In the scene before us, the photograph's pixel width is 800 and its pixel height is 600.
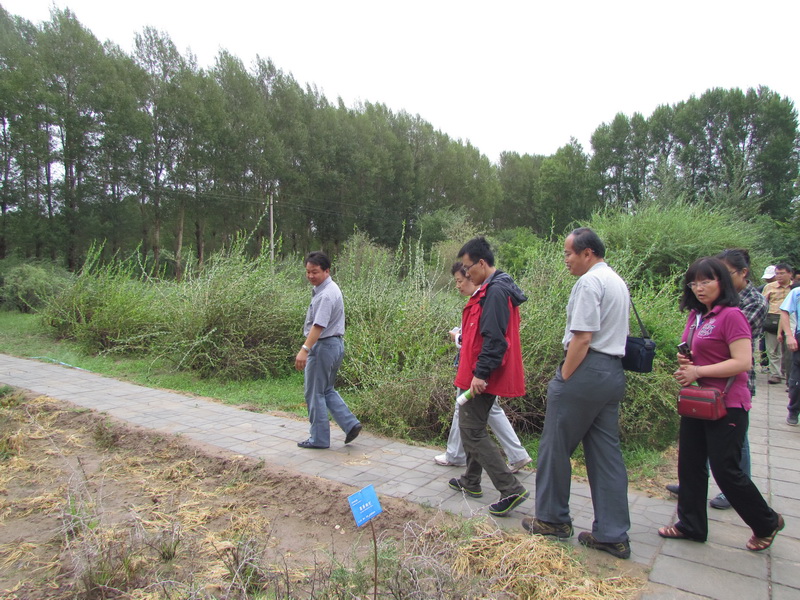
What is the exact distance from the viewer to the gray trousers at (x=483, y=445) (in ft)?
11.4

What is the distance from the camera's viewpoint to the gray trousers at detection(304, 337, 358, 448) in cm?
479

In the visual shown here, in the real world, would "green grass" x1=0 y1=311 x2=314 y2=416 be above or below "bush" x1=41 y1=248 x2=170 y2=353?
below

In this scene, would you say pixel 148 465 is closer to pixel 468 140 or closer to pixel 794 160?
pixel 794 160

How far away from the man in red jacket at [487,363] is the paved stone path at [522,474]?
0.72ft

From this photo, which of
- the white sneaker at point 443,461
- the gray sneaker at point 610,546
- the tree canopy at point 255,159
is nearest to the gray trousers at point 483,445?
the gray sneaker at point 610,546

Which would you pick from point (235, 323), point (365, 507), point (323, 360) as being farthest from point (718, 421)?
point (235, 323)

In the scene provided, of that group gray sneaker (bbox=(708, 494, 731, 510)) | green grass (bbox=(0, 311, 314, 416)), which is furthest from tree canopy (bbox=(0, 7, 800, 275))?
gray sneaker (bbox=(708, 494, 731, 510))

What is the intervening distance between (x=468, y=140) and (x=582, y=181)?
1186 cm

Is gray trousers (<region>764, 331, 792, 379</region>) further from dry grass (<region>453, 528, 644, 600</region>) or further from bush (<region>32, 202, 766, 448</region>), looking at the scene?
dry grass (<region>453, 528, 644, 600</region>)

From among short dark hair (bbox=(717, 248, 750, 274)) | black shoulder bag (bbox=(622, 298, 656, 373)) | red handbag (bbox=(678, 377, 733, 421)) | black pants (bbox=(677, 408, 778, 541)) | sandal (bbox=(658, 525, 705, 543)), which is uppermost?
short dark hair (bbox=(717, 248, 750, 274))

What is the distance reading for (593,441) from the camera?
120 inches

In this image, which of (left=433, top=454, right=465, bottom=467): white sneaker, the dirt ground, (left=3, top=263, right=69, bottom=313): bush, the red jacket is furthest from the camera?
(left=3, top=263, right=69, bottom=313): bush

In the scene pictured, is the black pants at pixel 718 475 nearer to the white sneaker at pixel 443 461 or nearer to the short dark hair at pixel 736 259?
the short dark hair at pixel 736 259

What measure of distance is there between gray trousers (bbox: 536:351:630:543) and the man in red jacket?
1.26ft
